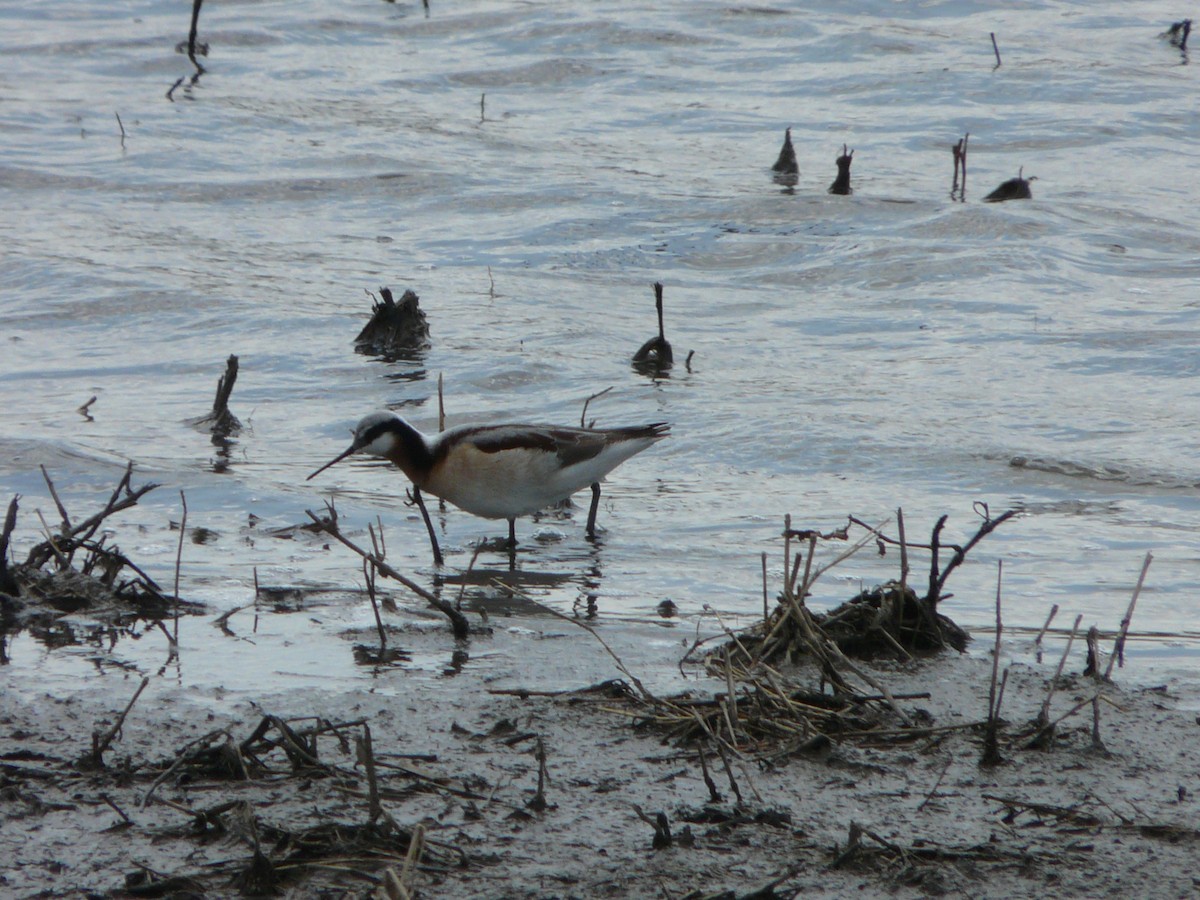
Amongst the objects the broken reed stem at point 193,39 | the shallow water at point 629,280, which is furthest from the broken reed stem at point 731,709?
the broken reed stem at point 193,39

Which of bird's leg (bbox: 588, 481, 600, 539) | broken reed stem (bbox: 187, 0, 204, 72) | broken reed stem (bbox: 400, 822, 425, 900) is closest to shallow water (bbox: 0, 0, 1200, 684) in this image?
bird's leg (bbox: 588, 481, 600, 539)

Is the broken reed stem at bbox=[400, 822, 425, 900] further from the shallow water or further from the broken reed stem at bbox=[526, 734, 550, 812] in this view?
the shallow water

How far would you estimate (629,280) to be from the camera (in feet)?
44.8

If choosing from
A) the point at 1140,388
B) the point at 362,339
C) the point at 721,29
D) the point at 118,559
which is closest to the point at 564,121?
the point at 721,29

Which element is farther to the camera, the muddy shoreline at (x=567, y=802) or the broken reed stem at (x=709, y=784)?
the broken reed stem at (x=709, y=784)

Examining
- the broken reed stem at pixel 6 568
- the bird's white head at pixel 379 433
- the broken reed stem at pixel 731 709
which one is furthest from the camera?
the bird's white head at pixel 379 433

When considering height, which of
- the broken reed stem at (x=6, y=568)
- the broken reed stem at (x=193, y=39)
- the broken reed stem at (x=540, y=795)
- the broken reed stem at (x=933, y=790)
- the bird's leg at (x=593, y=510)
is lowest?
the bird's leg at (x=593, y=510)

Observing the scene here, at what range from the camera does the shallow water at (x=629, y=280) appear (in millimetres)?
7754

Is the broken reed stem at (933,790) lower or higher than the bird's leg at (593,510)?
higher

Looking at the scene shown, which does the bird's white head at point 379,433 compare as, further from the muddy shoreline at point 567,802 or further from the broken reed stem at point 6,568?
the muddy shoreline at point 567,802

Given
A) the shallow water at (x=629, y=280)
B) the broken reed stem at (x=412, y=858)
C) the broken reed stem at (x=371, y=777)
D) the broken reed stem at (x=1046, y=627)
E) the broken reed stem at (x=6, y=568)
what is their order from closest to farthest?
the broken reed stem at (x=412, y=858)
the broken reed stem at (x=371, y=777)
the broken reed stem at (x=1046, y=627)
the broken reed stem at (x=6, y=568)
the shallow water at (x=629, y=280)

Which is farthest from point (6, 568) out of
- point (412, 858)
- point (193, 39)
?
point (193, 39)

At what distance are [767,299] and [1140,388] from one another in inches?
137

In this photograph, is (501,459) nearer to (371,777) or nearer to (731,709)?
(731,709)
